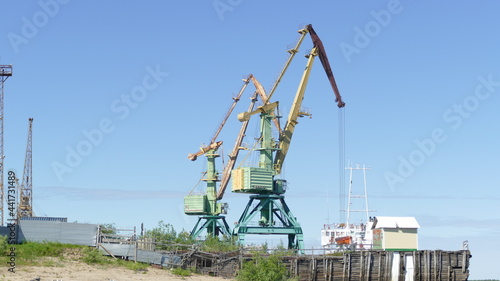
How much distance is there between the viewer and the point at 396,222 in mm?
81188

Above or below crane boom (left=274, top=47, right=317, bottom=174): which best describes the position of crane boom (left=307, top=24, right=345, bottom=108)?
above

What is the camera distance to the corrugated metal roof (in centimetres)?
8075

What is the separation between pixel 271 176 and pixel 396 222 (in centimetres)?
1523

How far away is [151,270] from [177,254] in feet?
15.0

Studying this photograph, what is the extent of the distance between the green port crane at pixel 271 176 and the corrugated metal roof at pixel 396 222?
28.7 ft

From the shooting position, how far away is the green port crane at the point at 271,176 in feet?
254

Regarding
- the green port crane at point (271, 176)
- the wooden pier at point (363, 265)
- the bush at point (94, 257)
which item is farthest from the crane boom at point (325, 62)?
the bush at point (94, 257)

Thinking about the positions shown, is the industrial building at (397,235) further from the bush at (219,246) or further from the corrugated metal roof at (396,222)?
the bush at (219,246)

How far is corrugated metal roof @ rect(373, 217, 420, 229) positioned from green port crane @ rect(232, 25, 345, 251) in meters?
8.76

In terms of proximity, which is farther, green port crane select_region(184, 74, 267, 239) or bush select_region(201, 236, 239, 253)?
green port crane select_region(184, 74, 267, 239)

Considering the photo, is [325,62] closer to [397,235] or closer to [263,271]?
[397,235]

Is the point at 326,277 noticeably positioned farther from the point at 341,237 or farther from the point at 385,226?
the point at 341,237

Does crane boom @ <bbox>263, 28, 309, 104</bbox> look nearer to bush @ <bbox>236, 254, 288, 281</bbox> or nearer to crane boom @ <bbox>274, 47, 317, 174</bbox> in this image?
crane boom @ <bbox>274, 47, 317, 174</bbox>

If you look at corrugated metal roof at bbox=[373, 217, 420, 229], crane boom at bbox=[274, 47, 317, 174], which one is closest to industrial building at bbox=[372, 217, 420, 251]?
corrugated metal roof at bbox=[373, 217, 420, 229]
